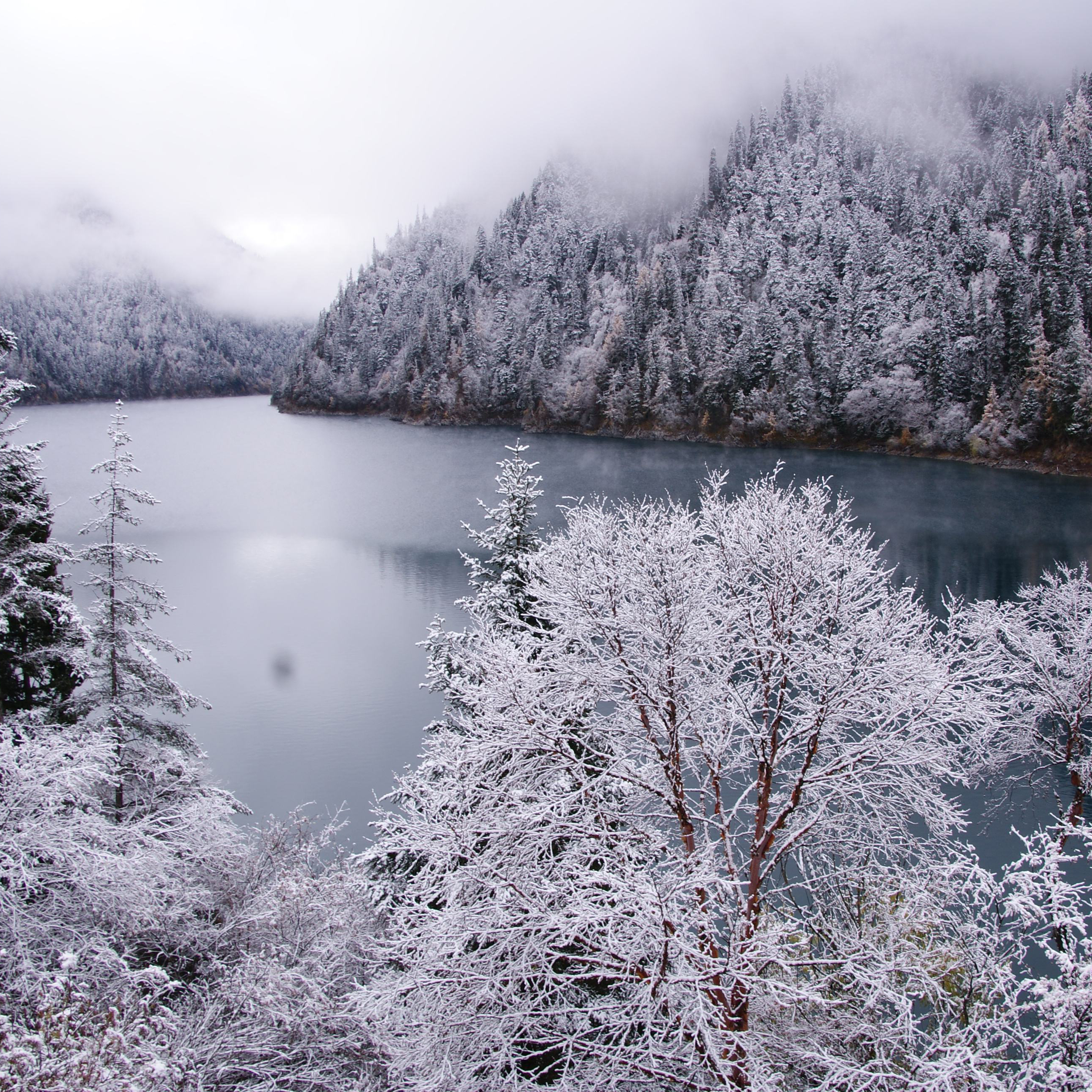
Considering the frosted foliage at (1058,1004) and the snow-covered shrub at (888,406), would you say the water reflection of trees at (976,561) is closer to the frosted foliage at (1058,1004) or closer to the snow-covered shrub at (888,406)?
the frosted foliage at (1058,1004)

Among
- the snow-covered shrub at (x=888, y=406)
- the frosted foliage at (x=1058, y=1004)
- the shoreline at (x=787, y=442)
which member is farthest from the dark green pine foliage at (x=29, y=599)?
the snow-covered shrub at (x=888, y=406)

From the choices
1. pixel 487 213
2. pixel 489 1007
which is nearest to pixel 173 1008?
pixel 489 1007

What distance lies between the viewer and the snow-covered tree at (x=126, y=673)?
1059 centimetres

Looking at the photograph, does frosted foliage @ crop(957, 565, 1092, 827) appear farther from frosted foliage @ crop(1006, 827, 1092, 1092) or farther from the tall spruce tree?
the tall spruce tree

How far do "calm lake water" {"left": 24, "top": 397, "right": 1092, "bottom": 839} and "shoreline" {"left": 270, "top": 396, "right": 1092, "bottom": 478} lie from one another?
2.20 meters

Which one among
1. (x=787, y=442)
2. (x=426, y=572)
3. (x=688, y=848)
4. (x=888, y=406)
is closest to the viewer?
(x=688, y=848)

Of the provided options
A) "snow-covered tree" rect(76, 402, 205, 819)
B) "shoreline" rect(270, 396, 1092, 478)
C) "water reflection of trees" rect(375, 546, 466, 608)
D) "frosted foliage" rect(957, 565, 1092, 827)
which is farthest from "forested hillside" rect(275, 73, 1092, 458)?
"snow-covered tree" rect(76, 402, 205, 819)

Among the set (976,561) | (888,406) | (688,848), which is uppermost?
(888,406)

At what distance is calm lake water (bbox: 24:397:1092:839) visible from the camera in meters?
25.2

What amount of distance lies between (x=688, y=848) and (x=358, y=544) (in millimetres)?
41763

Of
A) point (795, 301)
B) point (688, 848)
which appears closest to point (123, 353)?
point (795, 301)

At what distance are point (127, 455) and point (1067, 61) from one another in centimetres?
19752

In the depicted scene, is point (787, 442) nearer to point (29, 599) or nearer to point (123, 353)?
point (29, 599)

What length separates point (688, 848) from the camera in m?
7.67
